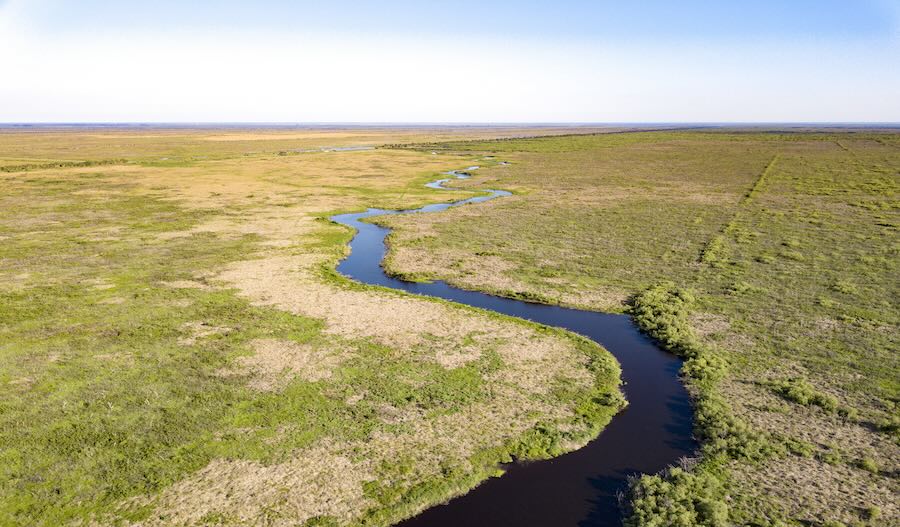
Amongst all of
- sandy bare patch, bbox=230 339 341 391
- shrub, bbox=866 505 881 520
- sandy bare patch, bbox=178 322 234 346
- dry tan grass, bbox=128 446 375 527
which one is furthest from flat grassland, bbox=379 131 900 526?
sandy bare patch, bbox=178 322 234 346

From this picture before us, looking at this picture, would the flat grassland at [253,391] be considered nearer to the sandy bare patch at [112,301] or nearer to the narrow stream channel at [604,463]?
the sandy bare patch at [112,301]

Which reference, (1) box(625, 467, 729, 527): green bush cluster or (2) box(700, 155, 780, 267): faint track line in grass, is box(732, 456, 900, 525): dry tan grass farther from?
(2) box(700, 155, 780, 267): faint track line in grass

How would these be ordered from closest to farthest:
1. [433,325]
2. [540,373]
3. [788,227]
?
[540,373], [433,325], [788,227]

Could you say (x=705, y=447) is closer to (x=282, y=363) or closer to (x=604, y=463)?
(x=604, y=463)

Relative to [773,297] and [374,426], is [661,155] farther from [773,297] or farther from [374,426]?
[374,426]

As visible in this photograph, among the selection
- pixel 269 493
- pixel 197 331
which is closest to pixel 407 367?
pixel 269 493

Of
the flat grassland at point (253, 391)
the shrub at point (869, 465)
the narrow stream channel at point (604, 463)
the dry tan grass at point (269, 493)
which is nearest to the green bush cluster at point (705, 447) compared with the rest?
the narrow stream channel at point (604, 463)

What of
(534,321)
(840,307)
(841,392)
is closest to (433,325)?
(534,321)
